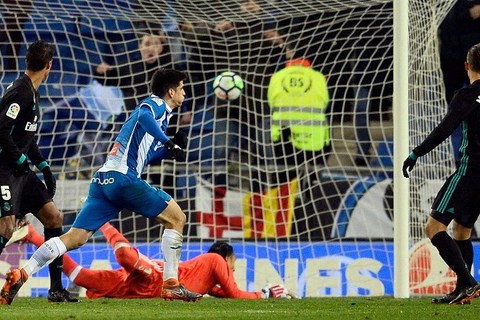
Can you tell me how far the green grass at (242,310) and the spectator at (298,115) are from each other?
9.87 feet

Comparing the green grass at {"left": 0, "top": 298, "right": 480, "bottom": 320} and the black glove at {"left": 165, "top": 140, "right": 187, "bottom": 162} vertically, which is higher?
the black glove at {"left": 165, "top": 140, "right": 187, "bottom": 162}

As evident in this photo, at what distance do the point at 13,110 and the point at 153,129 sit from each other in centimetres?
101

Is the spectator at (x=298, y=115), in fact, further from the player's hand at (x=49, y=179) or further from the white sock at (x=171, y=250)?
the white sock at (x=171, y=250)

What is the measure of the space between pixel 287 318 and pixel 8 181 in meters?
2.51

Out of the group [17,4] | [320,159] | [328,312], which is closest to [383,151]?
[320,159]

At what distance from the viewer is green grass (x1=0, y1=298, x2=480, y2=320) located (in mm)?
6668

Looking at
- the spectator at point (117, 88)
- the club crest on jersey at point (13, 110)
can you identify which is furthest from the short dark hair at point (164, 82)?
the spectator at point (117, 88)

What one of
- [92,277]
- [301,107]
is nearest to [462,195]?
[92,277]

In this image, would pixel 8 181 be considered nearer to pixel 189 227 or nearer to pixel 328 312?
pixel 328 312

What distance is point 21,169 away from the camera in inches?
316

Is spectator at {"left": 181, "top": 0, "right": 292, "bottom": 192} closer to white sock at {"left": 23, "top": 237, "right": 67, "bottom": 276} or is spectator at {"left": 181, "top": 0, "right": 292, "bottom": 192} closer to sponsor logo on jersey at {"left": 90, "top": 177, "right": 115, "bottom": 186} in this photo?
sponsor logo on jersey at {"left": 90, "top": 177, "right": 115, "bottom": 186}

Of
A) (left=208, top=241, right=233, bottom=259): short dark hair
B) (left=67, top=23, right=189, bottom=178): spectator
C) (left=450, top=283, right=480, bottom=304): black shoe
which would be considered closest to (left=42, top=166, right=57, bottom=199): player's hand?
(left=208, top=241, right=233, bottom=259): short dark hair

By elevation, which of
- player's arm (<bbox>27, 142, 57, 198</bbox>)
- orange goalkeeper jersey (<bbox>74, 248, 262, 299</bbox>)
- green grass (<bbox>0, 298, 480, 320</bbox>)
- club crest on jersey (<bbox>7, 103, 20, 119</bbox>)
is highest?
club crest on jersey (<bbox>7, 103, 20, 119</bbox>)

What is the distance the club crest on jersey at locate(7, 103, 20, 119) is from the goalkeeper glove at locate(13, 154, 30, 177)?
0.96ft
